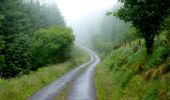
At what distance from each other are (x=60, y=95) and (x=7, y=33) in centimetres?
2852

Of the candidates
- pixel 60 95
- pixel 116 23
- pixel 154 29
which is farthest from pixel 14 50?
pixel 116 23

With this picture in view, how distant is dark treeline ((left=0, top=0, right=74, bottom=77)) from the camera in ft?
159

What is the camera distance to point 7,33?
5156cm

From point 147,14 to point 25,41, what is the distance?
3148 cm

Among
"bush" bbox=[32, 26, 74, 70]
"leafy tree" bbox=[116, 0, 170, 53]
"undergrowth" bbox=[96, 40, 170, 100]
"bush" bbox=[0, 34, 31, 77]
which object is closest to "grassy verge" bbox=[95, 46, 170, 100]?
"undergrowth" bbox=[96, 40, 170, 100]

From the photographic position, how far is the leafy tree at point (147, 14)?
76.2 feet

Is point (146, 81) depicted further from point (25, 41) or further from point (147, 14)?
point (25, 41)

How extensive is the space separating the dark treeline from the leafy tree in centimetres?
1706

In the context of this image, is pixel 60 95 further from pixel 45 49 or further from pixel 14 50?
pixel 45 49

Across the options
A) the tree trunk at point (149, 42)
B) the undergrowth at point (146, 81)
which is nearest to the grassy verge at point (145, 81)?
the undergrowth at point (146, 81)

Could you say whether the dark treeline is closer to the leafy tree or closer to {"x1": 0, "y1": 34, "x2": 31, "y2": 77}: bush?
{"x1": 0, "y1": 34, "x2": 31, "y2": 77}: bush

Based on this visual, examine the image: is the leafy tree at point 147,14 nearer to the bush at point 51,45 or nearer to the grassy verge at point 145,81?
the grassy verge at point 145,81

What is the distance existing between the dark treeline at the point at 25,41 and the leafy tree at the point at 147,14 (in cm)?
1706

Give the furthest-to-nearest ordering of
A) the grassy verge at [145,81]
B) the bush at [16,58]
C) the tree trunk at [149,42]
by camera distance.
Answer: the bush at [16,58]
the tree trunk at [149,42]
the grassy verge at [145,81]
